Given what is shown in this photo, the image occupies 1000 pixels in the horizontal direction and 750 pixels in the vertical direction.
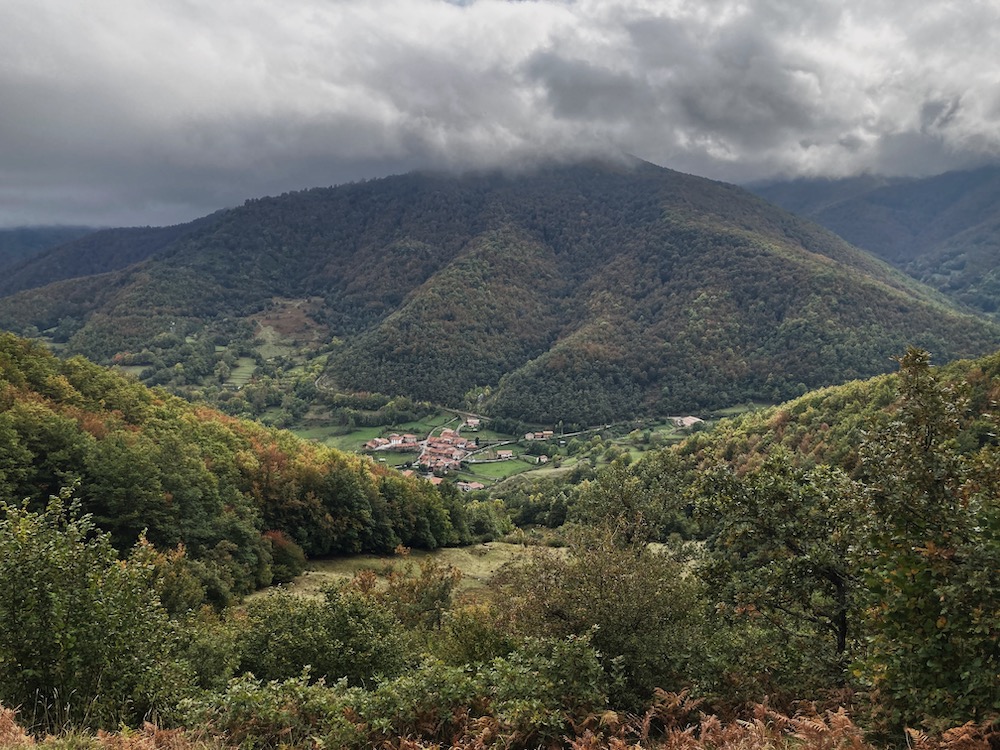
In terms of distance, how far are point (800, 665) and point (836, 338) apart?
17637 cm

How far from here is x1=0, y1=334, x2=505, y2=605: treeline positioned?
116 feet

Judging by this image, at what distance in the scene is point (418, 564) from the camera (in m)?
49.5

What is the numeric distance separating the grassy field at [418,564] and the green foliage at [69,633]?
28.6 meters

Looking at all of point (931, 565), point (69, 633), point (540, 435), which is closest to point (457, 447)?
point (540, 435)

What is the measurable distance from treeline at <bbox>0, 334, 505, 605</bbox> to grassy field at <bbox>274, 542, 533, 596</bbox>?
68.2 inches

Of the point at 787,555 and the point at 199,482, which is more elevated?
the point at 787,555

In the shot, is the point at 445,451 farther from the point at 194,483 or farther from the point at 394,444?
the point at 194,483

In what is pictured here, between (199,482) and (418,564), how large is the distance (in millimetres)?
19427

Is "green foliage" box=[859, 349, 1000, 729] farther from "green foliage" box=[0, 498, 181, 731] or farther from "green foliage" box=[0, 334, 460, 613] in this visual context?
"green foliage" box=[0, 334, 460, 613]

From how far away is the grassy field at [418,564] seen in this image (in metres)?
42.0

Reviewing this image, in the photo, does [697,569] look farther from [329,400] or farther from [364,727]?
[329,400]

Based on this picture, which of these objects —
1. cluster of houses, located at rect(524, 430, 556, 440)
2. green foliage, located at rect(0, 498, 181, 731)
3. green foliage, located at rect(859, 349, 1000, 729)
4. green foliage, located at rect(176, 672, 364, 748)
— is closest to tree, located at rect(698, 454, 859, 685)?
green foliage, located at rect(859, 349, 1000, 729)

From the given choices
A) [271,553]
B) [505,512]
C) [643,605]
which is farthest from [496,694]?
[505,512]

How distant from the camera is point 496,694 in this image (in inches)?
402
